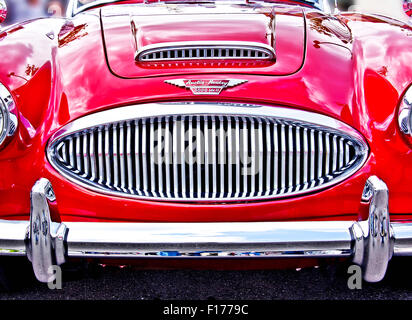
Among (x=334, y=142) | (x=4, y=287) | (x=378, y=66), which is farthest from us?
(x=4, y=287)

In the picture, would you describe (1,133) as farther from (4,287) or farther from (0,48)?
(4,287)

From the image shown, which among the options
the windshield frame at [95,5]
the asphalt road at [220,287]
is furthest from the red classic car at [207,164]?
the windshield frame at [95,5]

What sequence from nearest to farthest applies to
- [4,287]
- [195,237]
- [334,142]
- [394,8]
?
[195,237] → [334,142] → [4,287] → [394,8]

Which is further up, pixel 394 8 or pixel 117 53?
pixel 117 53

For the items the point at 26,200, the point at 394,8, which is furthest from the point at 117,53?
the point at 394,8

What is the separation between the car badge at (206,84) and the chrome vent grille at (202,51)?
0.17 meters

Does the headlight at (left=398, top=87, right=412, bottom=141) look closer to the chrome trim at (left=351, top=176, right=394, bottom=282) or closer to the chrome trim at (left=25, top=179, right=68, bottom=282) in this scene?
the chrome trim at (left=351, top=176, right=394, bottom=282)

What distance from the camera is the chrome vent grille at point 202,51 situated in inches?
86.7

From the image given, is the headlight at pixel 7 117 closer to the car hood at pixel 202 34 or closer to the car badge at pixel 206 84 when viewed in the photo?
the car hood at pixel 202 34

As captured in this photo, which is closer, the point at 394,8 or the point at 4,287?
the point at 4,287

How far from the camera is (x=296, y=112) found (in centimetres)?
202

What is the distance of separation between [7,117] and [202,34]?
0.85 metres

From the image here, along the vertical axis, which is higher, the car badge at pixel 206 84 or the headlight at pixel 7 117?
the car badge at pixel 206 84

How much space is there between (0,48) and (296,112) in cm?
128
